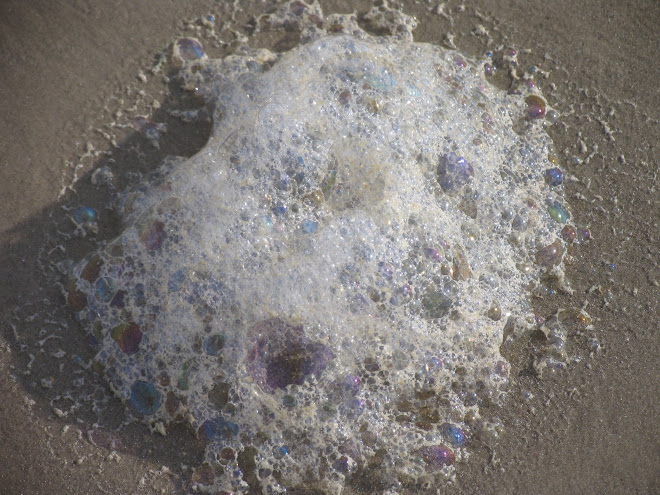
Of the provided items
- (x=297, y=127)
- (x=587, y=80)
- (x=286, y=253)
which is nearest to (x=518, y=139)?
(x=587, y=80)

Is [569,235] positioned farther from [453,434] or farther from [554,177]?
[453,434]

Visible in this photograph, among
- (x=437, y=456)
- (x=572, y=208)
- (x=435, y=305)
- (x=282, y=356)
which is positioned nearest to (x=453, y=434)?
(x=437, y=456)

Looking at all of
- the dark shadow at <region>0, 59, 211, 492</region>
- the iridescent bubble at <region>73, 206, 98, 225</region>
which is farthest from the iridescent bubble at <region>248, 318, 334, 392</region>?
the iridescent bubble at <region>73, 206, 98, 225</region>

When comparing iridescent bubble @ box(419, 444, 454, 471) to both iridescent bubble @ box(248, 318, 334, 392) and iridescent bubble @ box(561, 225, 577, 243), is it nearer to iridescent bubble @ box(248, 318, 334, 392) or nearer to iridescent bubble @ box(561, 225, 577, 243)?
iridescent bubble @ box(248, 318, 334, 392)

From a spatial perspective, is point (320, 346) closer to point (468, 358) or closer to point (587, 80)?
point (468, 358)

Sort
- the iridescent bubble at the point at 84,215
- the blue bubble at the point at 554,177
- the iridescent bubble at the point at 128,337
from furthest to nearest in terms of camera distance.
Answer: the blue bubble at the point at 554,177 < the iridescent bubble at the point at 84,215 < the iridescent bubble at the point at 128,337

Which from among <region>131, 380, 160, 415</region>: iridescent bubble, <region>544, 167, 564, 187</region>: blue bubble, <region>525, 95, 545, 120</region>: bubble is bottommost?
<region>131, 380, 160, 415</region>: iridescent bubble

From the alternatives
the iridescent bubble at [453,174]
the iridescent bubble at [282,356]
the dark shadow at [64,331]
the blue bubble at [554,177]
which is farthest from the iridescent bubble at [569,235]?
the dark shadow at [64,331]

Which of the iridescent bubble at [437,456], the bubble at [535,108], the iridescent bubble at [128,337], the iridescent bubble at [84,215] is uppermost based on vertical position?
the bubble at [535,108]

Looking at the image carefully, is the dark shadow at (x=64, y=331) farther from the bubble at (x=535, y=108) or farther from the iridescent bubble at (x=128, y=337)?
the bubble at (x=535, y=108)
